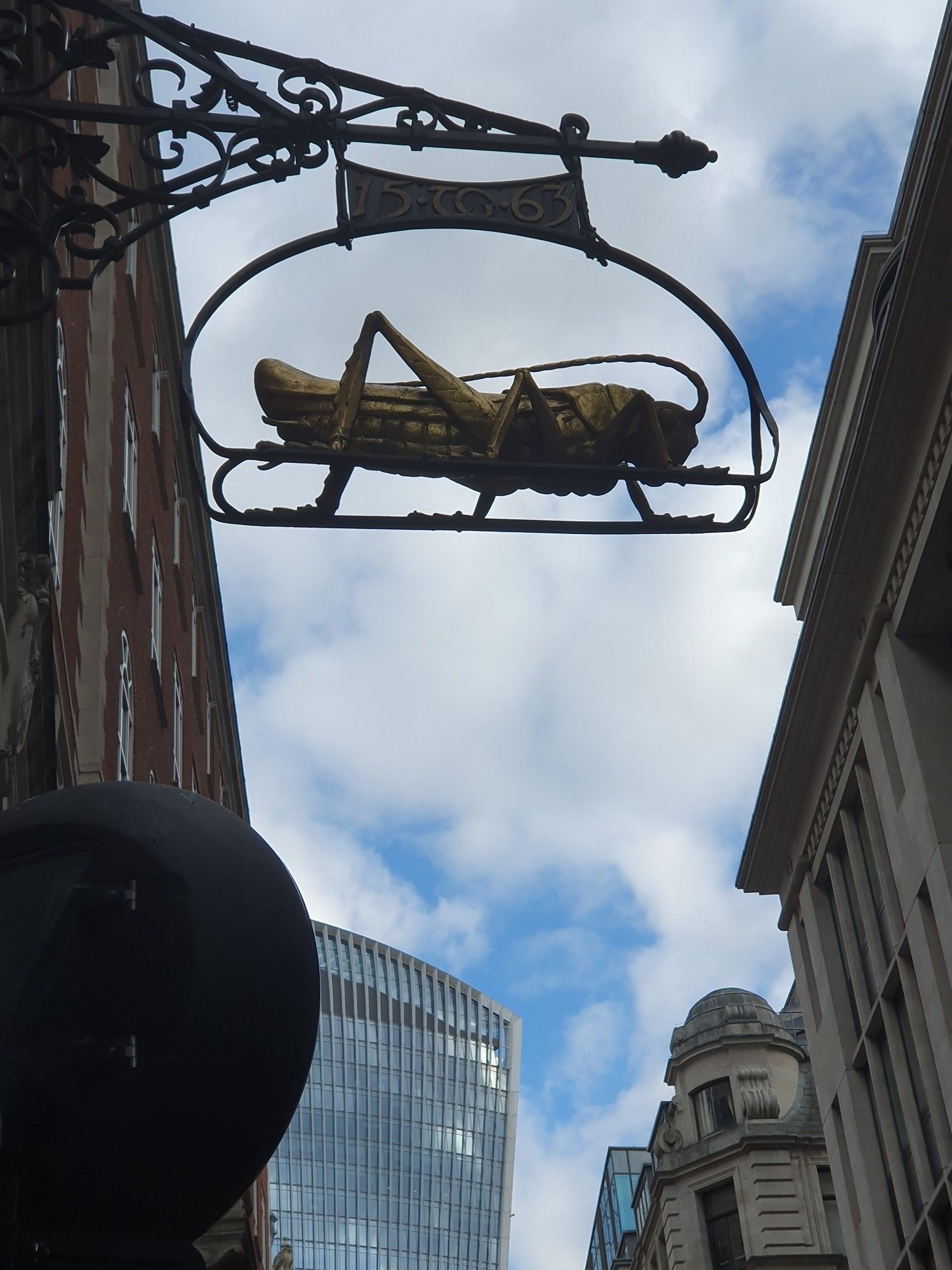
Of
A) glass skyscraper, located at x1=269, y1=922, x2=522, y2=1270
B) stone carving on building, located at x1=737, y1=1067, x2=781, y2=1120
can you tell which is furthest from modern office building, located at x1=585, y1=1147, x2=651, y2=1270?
glass skyscraper, located at x1=269, y1=922, x2=522, y2=1270

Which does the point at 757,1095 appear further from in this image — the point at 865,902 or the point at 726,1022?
the point at 865,902

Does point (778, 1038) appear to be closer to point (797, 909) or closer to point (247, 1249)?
point (797, 909)

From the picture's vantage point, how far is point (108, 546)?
19.7m

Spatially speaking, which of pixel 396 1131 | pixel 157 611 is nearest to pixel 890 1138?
pixel 157 611

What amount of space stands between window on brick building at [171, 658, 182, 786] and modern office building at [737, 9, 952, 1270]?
35.7ft

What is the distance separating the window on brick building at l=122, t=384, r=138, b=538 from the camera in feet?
70.9

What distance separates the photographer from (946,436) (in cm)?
2177

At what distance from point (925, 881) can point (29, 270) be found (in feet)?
59.8

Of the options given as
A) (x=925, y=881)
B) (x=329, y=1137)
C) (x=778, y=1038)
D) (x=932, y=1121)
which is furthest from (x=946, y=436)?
(x=329, y=1137)

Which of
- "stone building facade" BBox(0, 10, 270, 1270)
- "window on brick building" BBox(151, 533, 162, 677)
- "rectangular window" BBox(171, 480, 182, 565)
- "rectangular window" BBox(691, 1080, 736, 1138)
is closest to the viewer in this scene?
"stone building facade" BBox(0, 10, 270, 1270)

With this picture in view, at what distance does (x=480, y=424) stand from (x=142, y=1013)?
3494 mm

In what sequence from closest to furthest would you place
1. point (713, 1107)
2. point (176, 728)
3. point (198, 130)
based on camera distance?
point (198, 130) < point (176, 728) < point (713, 1107)

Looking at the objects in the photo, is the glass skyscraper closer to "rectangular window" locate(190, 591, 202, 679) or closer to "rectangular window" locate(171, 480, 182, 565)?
"rectangular window" locate(190, 591, 202, 679)

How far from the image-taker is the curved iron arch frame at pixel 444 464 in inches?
215
